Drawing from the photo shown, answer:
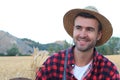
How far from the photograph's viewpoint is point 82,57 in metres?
5.23

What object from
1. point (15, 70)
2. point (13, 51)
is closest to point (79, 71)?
point (15, 70)

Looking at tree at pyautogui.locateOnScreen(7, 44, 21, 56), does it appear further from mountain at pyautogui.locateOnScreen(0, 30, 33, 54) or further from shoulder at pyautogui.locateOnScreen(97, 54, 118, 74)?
shoulder at pyautogui.locateOnScreen(97, 54, 118, 74)

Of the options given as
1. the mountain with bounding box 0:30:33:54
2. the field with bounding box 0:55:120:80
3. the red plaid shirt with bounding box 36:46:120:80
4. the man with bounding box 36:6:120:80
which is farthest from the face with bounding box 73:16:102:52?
the mountain with bounding box 0:30:33:54

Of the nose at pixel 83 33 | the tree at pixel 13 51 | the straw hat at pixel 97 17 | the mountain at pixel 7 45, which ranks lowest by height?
the nose at pixel 83 33

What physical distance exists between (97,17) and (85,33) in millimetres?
278

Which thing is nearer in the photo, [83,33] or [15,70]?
[83,33]

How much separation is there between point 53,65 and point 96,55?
1.72 ft

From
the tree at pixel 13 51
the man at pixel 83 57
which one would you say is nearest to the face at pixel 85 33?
the man at pixel 83 57

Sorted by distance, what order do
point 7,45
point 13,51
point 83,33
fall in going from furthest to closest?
point 7,45
point 13,51
point 83,33

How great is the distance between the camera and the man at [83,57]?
5071 millimetres

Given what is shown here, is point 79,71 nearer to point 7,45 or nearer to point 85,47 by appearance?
point 85,47

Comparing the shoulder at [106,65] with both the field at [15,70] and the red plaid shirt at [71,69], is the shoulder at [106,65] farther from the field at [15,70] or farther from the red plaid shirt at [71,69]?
the field at [15,70]

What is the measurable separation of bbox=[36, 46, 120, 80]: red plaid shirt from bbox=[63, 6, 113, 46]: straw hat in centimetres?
29

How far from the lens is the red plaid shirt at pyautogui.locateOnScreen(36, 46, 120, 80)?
5.21 metres
